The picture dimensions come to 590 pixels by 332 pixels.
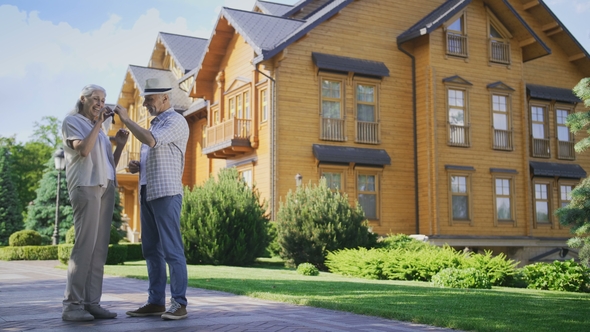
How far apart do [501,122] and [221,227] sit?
13.6 metres

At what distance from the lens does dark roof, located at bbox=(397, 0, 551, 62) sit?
81.9 ft

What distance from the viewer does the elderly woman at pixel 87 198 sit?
609 centimetres

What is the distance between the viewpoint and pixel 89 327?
5.69m

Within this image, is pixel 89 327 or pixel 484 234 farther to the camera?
pixel 484 234

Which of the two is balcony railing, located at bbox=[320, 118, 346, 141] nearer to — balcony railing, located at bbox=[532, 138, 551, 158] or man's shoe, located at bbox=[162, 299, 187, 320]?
balcony railing, located at bbox=[532, 138, 551, 158]

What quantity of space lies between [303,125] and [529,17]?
42.0 ft

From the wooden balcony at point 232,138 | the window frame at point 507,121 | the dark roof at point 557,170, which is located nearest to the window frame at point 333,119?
the wooden balcony at point 232,138

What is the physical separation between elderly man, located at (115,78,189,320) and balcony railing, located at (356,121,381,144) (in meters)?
18.1

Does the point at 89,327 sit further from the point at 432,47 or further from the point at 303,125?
the point at 432,47

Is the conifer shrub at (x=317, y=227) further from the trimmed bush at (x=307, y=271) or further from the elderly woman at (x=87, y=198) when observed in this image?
the elderly woman at (x=87, y=198)

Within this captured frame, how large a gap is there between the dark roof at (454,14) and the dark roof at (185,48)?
11.3m

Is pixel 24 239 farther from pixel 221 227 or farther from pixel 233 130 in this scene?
pixel 221 227

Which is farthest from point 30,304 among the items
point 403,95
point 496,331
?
point 403,95

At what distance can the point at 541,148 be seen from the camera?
1123 inches
